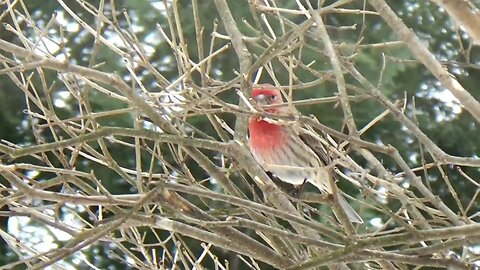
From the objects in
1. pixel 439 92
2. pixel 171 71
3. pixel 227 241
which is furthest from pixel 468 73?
pixel 227 241

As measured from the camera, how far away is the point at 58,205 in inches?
119

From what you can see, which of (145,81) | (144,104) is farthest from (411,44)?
(145,81)

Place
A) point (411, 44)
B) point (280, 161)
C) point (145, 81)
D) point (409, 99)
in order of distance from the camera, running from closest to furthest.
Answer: point (411, 44)
point (280, 161)
point (145, 81)
point (409, 99)

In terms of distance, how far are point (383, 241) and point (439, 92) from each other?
205 inches

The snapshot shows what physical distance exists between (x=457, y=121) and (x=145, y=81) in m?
2.46

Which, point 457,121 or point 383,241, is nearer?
point 383,241

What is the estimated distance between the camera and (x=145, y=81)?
695cm

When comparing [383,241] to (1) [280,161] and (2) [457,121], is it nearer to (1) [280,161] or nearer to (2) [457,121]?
(1) [280,161]

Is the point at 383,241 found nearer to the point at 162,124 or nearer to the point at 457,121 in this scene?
the point at 162,124

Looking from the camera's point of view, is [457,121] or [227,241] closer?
[227,241]

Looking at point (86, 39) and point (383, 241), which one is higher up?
point (383, 241)

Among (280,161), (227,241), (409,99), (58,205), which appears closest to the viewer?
(58,205)

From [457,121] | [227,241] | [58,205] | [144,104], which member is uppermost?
[144,104]

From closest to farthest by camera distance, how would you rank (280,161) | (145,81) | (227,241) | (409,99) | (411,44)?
(411,44)
(227,241)
(280,161)
(145,81)
(409,99)
